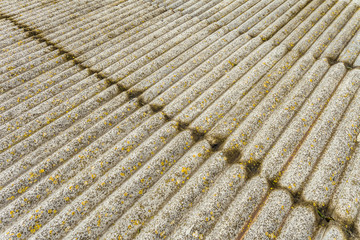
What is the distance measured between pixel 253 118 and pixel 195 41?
5.59 ft

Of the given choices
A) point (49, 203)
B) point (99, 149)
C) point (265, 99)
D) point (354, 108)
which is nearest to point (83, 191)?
point (49, 203)

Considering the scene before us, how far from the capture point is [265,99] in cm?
257

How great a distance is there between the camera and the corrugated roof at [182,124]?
5.83 ft

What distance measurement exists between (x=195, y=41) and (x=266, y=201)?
8.38ft

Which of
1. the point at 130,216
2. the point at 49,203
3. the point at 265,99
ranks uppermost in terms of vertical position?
the point at 265,99

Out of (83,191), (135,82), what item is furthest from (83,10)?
(83,191)

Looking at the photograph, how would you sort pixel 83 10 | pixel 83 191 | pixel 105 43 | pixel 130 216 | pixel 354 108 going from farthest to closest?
pixel 83 10
pixel 105 43
pixel 354 108
pixel 83 191
pixel 130 216

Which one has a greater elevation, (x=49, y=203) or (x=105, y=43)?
(x=105, y=43)

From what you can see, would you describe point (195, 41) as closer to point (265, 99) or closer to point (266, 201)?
point (265, 99)

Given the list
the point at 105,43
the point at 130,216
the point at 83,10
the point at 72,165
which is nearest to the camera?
the point at 130,216

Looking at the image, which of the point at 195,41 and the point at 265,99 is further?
the point at 195,41

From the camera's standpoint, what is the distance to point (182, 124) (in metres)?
2.45

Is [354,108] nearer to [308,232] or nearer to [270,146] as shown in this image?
[270,146]

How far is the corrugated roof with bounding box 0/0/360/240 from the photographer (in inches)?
70.0
